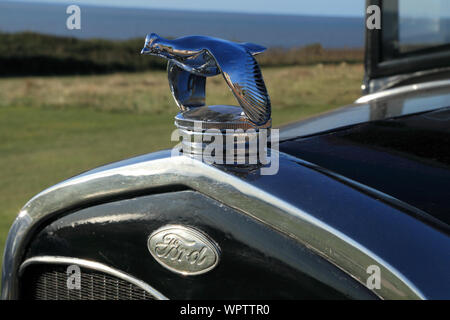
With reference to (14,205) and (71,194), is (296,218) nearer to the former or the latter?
(71,194)

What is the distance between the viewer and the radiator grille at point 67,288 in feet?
4.19

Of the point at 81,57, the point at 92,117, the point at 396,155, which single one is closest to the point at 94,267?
the point at 396,155

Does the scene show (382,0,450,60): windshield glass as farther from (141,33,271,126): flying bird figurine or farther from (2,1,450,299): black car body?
(141,33,271,126): flying bird figurine

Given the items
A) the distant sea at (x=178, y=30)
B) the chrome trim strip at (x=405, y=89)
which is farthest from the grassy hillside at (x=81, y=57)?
the chrome trim strip at (x=405, y=89)

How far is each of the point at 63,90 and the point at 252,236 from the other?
1780 centimetres

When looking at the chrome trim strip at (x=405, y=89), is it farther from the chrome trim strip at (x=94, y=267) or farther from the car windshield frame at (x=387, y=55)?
Result: the chrome trim strip at (x=94, y=267)

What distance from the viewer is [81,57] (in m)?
28.9

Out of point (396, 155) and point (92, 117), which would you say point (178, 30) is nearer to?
point (92, 117)

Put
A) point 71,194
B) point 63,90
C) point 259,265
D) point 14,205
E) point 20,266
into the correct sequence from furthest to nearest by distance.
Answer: point 63,90, point 14,205, point 20,266, point 71,194, point 259,265

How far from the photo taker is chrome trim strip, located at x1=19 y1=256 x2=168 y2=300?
1.20 meters

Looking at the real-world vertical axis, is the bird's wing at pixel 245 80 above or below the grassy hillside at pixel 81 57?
below

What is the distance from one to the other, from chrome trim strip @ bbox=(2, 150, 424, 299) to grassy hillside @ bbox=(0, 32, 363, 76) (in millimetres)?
20466

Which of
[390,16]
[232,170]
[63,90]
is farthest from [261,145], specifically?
[63,90]

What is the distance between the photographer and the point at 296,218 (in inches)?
40.7
